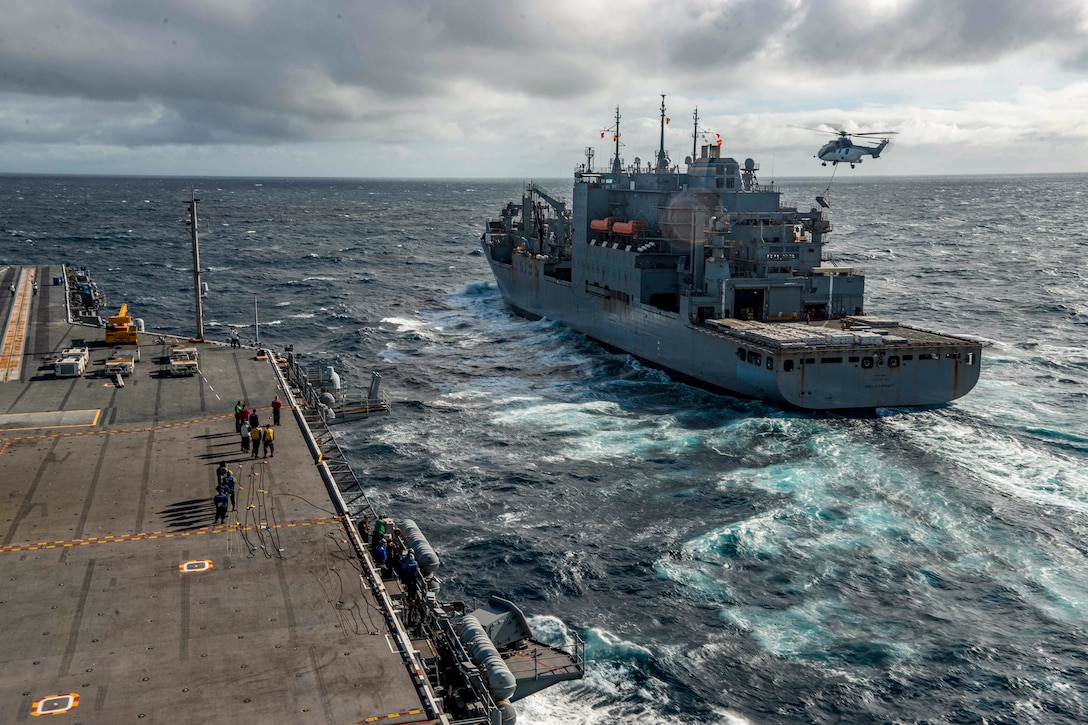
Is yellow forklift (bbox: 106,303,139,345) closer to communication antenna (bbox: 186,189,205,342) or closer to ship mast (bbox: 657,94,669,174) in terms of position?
communication antenna (bbox: 186,189,205,342)

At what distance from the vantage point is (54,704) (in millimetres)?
19781

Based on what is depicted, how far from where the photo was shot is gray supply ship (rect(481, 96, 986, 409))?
177 feet

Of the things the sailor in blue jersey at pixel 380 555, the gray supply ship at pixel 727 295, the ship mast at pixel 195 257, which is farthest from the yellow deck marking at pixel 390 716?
the ship mast at pixel 195 257

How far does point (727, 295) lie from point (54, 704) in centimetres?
5061

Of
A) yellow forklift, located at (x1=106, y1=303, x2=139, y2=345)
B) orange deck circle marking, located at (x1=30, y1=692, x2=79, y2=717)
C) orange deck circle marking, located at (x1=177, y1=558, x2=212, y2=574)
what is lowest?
orange deck circle marking, located at (x1=30, y1=692, x2=79, y2=717)

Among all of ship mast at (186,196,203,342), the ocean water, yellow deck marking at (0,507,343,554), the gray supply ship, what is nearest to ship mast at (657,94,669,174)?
the gray supply ship

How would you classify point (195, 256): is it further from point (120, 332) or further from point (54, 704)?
point (54, 704)

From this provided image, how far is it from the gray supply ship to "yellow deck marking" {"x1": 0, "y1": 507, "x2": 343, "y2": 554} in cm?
3142

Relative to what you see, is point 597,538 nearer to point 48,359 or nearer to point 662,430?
point 662,430

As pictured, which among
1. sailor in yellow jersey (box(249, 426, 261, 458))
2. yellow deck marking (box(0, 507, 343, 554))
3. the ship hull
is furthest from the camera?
the ship hull

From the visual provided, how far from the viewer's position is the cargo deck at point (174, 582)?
2027 cm

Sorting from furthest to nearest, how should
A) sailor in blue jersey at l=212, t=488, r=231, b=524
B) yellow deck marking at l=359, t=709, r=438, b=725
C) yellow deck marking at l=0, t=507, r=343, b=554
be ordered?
sailor in blue jersey at l=212, t=488, r=231, b=524, yellow deck marking at l=0, t=507, r=343, b=554, yellow deck marking at l=359, t=709, r=438, b=725

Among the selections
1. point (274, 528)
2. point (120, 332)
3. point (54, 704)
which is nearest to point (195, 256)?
point (120, 332)

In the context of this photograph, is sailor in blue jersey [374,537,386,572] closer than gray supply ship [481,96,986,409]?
Yes
